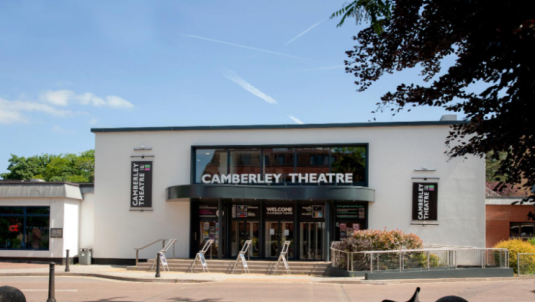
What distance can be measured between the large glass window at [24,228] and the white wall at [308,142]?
2.37 metres

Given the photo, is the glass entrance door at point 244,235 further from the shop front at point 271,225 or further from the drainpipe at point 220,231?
the drainpipe at point 220,231

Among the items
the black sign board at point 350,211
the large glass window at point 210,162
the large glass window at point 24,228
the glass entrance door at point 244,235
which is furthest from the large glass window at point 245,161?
the large glass window at point 24,228

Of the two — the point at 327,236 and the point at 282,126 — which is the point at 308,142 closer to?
the point at 282,126

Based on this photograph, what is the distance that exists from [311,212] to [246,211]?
3155 millimetres

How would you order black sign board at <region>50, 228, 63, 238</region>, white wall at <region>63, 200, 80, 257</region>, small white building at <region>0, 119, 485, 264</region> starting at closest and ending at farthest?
1. small white building at <region>0, 119, 485, 264</region>
2. black sign board at <region>50, 228, 63, 238</region>
3. white wall at <region>63, 200, 80, 257</region>

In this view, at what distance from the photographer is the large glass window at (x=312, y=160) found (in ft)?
84.0

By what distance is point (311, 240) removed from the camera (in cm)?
2538

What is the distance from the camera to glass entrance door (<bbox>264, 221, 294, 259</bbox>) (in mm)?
25578

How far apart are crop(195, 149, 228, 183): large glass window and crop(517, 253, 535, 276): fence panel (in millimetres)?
13383

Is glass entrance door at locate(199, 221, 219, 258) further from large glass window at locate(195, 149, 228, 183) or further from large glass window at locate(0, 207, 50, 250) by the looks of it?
large glass window at locate(0, 207, 50, 250)

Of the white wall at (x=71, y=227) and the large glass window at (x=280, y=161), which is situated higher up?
the large glass window at (x=280, y=161)

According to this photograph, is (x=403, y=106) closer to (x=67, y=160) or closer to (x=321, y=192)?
(x=321, y=192)

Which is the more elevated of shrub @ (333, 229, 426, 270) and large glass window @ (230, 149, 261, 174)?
large glass window @ (230, 149, 261, 174)

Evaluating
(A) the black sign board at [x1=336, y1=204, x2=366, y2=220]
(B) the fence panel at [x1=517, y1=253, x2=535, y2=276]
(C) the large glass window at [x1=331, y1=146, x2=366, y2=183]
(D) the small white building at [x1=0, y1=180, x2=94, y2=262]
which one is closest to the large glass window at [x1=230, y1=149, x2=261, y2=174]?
(C) the large glass window at [x1=331, y1=146, x2=366, y2=183]
